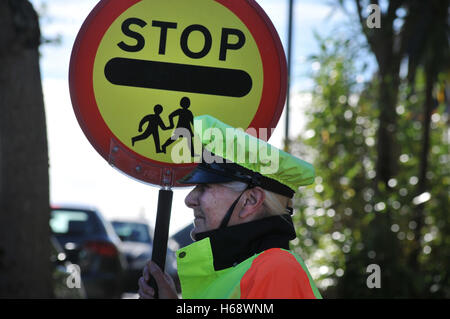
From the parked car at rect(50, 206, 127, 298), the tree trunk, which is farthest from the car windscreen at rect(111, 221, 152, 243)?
the tree trunk

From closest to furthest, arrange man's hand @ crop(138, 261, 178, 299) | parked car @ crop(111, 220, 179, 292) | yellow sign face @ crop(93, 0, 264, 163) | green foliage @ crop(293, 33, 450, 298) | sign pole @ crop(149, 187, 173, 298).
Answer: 1. man's hand @ crop(138, 261, 178, 299)
2. sign pole @ crop(149, 187, 173, 298)
3. yellow sign face @ crop(93, 0, 264, 163)
4. green foliage @ crop(293, 33, 450, 298)
5. parked car @ crop(111, 220, 179, 292)

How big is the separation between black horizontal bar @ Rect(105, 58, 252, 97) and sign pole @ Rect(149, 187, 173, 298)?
0.35 metres

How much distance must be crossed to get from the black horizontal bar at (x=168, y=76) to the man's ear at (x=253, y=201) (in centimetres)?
39

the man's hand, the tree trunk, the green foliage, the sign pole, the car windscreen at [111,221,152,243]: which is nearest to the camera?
the man's hand

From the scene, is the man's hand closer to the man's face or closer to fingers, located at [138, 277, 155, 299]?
fingers, located at [138, 277, 155, 299]

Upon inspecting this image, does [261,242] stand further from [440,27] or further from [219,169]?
[440,27]

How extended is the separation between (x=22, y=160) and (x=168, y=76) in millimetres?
3182

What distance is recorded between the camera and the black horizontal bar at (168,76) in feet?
8.03

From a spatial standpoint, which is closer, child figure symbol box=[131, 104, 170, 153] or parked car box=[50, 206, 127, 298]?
child figure symbol box=[131, 104, 170, 153]

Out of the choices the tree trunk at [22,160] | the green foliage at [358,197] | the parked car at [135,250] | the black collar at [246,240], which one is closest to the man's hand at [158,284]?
the black collar at [246,240]

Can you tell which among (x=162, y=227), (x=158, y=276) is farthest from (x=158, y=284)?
(x=162, y=227)

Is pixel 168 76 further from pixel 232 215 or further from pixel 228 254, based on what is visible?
pixel 228 254

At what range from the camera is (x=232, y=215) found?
231 cm

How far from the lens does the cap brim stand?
2.28 m
